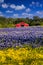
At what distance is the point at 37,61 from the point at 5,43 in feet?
12.5

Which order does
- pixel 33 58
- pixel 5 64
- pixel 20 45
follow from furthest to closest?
pixel 20 45, pixel 33 58, pixel 5 64

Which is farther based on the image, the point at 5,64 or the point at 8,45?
the point at 8,45

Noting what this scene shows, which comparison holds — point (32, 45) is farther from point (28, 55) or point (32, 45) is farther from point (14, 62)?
point (14, 62)

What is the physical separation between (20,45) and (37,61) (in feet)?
10.5

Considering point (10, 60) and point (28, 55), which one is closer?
point (10, 60)

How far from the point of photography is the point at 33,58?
23.6 ft

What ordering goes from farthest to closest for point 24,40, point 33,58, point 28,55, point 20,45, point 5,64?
point 24,40 < point 20,45 < point 28,55 < point 33,58 < point 5,64

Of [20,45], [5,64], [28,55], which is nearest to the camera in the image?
[5,64]

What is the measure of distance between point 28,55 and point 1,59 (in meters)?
1.07

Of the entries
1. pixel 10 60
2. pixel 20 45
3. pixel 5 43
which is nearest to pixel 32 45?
pixel 20 45

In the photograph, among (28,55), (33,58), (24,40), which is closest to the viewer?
(33,58)

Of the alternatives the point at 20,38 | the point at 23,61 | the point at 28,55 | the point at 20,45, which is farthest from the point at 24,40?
the point at 23,61

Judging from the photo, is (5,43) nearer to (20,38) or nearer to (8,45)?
(8,45)

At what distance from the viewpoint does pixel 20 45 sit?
995 cm
